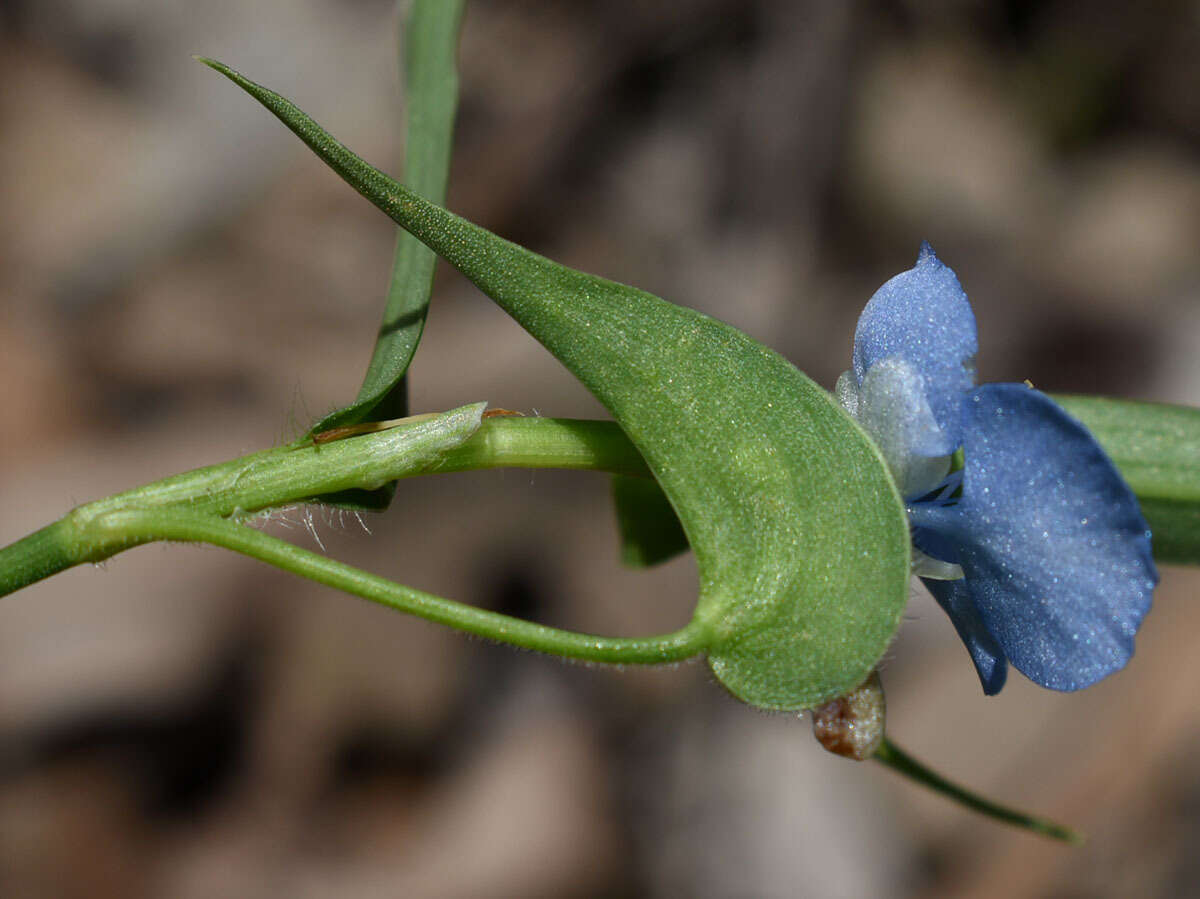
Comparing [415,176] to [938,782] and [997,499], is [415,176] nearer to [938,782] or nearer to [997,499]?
[997,499]

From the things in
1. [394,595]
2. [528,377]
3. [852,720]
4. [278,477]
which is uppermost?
[528,377]

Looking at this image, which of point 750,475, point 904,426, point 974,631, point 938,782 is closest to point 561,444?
point 750,475

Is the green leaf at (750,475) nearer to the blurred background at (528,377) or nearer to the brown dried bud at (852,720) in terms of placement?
the brown dried bud at (852,720)

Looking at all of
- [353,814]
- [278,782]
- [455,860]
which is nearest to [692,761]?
[455,860]

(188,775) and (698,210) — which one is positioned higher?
(698,210)

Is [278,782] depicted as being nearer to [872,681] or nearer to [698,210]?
[698,210]

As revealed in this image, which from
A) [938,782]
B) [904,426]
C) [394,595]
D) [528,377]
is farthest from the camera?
[528,377]
